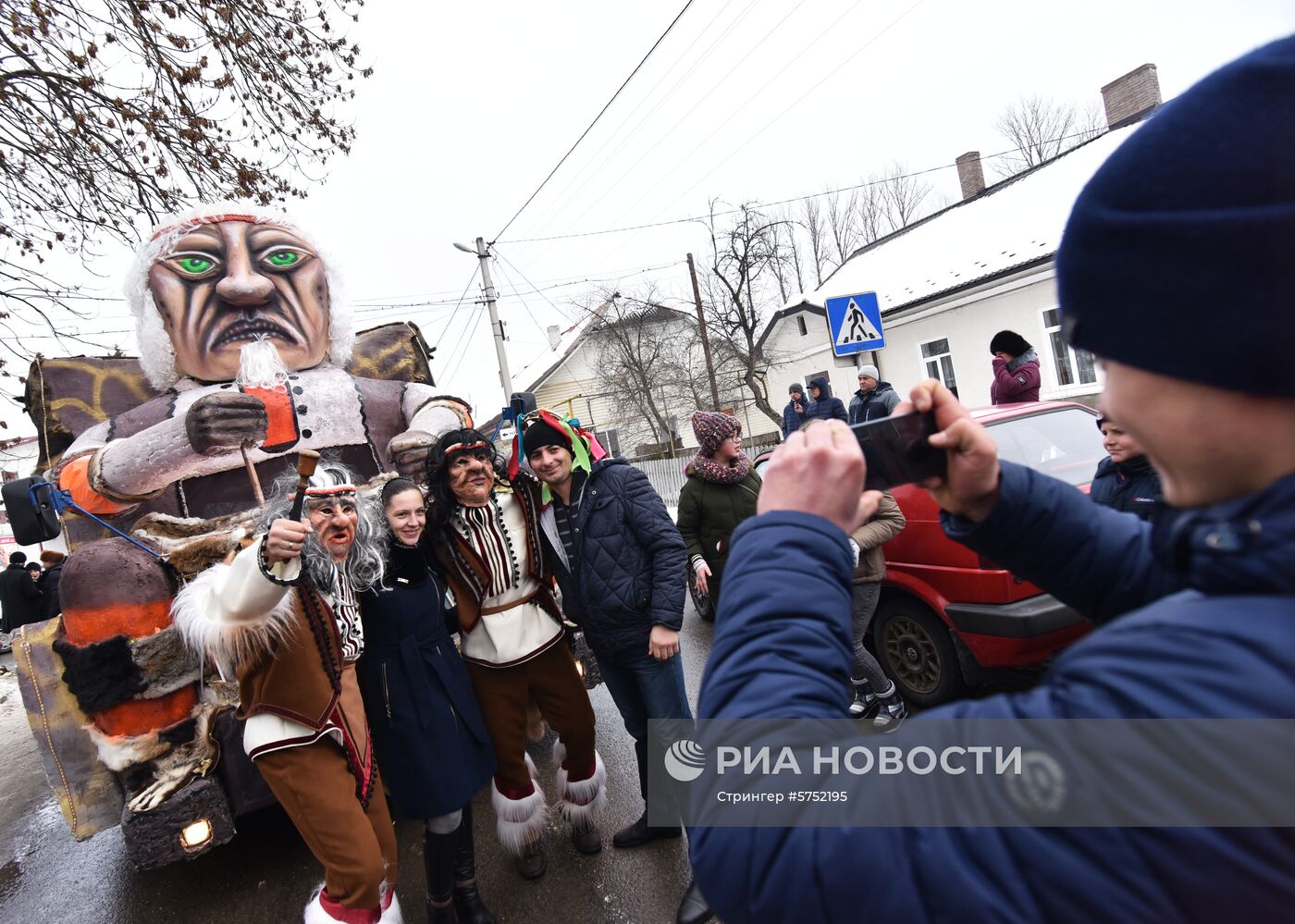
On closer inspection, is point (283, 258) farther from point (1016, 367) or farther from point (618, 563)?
point (1016, 367)

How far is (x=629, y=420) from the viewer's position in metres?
27.4

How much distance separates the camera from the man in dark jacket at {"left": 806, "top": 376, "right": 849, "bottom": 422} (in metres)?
8.86

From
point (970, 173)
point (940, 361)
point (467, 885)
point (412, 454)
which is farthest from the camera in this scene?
point (970, 173)

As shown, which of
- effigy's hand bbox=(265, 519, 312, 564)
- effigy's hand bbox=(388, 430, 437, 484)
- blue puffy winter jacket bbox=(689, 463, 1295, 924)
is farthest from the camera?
effigy's hand bbox=(388, 430, 437, 484)

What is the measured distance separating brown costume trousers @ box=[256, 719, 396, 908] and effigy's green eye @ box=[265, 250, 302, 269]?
9.67 feet

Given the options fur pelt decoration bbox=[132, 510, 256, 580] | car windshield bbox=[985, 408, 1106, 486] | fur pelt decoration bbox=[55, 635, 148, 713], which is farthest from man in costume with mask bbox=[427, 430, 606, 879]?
car windshield bbox=[985, 408, 1106, 486]

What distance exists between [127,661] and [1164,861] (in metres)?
3.57

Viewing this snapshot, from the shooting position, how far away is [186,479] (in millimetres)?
3564

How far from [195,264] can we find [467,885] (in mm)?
3551

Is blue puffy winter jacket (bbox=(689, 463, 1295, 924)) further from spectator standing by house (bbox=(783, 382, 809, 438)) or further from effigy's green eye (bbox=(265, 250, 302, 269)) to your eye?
spectator standing by house (bbox=(783, 382, 809, 438))

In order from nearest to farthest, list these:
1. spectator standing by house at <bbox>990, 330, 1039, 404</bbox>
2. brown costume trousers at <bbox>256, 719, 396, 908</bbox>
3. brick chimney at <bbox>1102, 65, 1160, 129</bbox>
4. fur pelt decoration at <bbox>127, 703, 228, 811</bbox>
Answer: brown costume trousers at <bbox>256, 719, 396, 908</bbox>
fur pelt decoration at <bbox>127, 703, 228, 811</bbox>
spectator standing by house at <bbox>990, 330, 1039, 404</bbox>
brick chimney at <bbox>1102, 65, 1160, 129</bbox>

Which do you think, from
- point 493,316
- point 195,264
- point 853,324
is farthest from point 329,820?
point 493,316

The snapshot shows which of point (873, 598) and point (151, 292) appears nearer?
point (873, 598)

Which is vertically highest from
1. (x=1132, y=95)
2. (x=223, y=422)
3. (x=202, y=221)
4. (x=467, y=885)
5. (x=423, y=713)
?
(x=1132, y=95)
